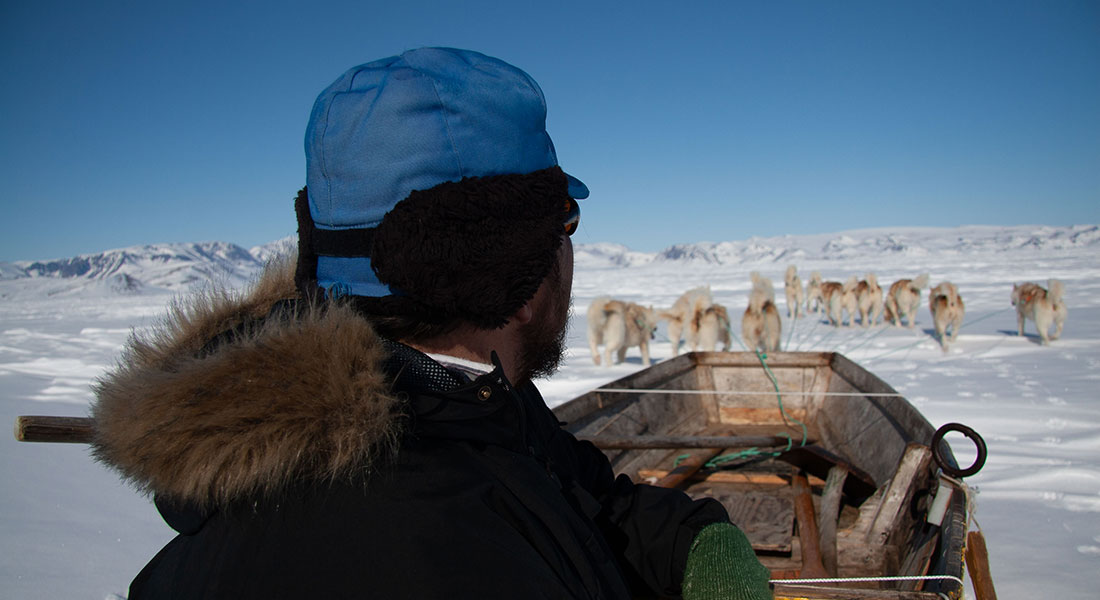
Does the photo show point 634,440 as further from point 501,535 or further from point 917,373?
point 917,373

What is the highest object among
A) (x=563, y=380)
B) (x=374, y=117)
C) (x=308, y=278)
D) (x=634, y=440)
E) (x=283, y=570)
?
(x=374, y=117)

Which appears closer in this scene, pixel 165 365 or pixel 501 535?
pixel 501 535

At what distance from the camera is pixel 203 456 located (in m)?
0.86

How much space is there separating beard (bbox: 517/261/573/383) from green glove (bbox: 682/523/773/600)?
0.60 metres

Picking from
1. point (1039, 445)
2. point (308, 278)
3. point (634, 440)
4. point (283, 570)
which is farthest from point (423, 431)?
point (1039, 445)

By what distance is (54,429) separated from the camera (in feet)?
5.34

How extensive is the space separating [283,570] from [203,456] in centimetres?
19

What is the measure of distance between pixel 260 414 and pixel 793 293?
19546 mm

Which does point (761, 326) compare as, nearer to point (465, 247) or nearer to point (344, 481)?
point (465, 247)

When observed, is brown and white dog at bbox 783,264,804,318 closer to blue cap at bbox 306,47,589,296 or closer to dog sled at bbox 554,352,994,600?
dog sled at bbox 554,352,994,600

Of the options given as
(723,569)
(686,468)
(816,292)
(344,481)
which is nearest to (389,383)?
(344,481)

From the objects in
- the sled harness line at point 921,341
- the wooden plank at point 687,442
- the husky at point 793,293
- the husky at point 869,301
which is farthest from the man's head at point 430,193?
the husky at point 793,293

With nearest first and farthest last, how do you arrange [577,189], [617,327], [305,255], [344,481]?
[344,481]
[305,255]
[577,189]
[617,327]

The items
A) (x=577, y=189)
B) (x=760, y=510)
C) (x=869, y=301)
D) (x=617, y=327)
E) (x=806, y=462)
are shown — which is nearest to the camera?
(x=577, y=189)
